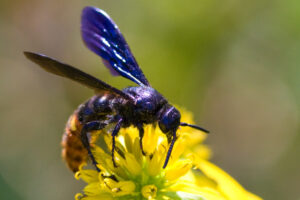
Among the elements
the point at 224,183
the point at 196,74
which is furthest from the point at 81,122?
the point at 196,74

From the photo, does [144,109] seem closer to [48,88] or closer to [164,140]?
[164,140]

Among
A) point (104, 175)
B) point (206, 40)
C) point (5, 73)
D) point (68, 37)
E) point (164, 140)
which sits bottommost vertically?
point (104, 175)

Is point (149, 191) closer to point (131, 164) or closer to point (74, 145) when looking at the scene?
point (131, 164)

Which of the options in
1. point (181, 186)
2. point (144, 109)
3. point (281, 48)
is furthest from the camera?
point (281, 48)

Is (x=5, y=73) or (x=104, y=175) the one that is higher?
(x=5, y=73)

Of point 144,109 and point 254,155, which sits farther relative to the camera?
point 254,155

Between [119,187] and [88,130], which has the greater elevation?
[88,130]

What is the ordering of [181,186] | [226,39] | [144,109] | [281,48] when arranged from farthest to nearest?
[226,39] → [281,48] → [181,186] → [144,109]

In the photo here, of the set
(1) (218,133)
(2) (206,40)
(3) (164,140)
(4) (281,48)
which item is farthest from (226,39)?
(3) (164,140)
